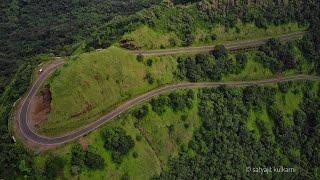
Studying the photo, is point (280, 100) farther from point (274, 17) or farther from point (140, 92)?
point (140, 92)

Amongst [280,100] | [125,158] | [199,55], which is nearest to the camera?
[125,158]

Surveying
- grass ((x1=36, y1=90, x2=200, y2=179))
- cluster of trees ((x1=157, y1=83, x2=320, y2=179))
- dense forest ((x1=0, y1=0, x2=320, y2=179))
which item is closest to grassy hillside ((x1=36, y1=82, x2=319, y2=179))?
grass ((x1=36, y1=90, x2=200, y2=179))

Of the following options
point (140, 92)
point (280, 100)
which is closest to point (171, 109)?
point (140, 92)

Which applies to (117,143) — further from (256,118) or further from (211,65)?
(256,118)

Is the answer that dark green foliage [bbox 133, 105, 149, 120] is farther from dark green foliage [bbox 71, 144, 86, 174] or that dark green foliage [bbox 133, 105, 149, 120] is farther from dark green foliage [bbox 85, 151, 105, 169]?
dark green foliage [bbox 71, 144, 86, 174]

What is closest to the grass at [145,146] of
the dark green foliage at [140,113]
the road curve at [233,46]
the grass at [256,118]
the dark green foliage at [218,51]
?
the dark green foliage at [140,113]

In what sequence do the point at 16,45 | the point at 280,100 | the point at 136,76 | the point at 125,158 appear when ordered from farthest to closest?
the point at 16,45 < the point at 280,100 < the point at 136,76 < the point at 125,158

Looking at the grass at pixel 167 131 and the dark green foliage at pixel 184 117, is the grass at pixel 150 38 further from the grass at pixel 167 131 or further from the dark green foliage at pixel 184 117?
the dark green foliage at pixel 184 117
